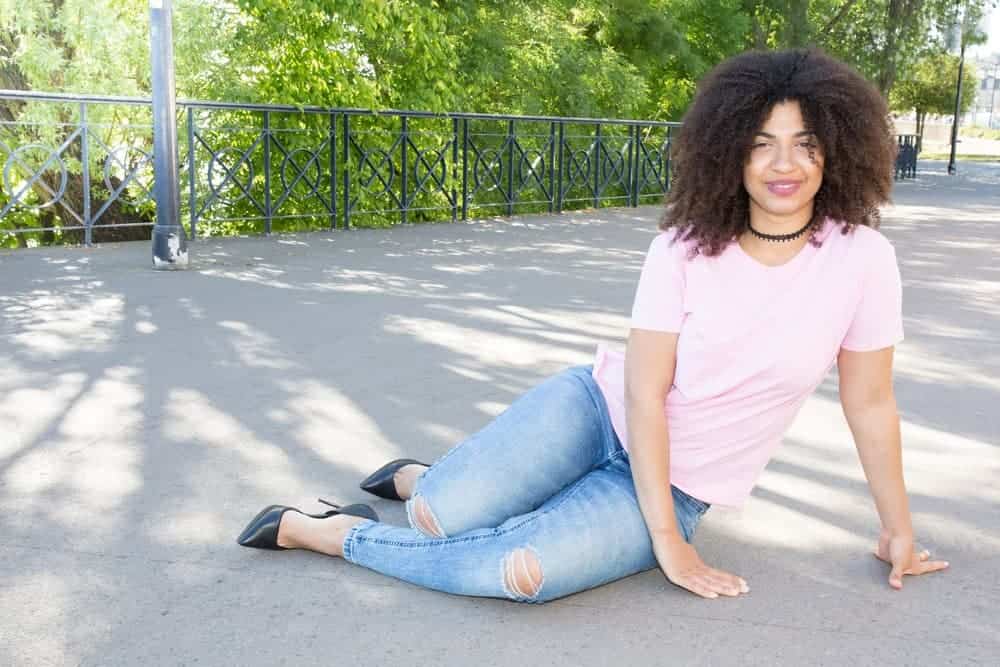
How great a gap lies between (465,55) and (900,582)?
14.1m

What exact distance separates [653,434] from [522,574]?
0.39 m

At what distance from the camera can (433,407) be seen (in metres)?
4.01

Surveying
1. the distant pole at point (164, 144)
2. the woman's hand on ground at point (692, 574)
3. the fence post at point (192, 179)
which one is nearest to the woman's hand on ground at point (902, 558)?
the woman's hand on ground at point (692, 574)

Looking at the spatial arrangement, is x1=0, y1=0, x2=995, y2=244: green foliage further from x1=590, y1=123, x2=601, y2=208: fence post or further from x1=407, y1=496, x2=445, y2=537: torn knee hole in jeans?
x1=407, y1=496, x2=445, y2=537: torn knee hole in jeans

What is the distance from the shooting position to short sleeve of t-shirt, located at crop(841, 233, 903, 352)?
92.4 inches

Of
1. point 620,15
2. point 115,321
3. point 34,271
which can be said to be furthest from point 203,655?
point 620,15

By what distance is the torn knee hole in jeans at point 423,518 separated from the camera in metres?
2.46

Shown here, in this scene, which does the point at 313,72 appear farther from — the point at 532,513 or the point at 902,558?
the point at 902,558

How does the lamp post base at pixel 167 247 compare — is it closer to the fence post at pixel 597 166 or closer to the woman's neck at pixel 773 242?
the woman's neck at pixel 773 242

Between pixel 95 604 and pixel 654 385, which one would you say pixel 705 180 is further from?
pixel 95 604

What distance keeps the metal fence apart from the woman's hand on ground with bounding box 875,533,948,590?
650 cm

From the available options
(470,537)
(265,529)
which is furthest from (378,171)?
(470,537)

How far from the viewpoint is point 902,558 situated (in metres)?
2.52

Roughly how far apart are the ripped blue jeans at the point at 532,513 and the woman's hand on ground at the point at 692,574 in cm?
6
